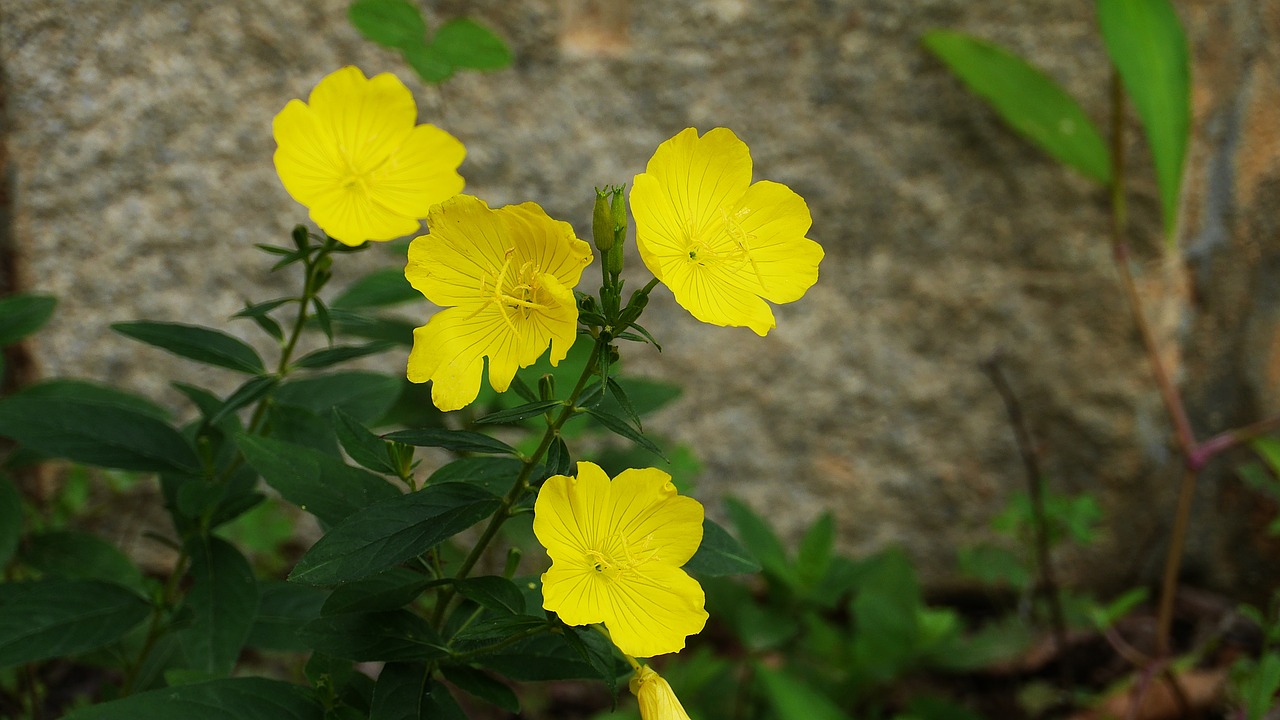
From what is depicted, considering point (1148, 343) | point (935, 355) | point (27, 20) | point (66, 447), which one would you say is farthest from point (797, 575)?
point (27, 20)

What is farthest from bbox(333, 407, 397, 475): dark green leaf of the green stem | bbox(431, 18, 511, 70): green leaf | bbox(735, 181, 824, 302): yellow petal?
bbox(431, 18, 511, 70): green leaf

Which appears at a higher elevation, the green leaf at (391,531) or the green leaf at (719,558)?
the green leaf at (391,531)

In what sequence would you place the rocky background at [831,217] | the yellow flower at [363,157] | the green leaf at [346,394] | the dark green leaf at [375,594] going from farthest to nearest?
the rocky background at [831,217]
the green leaf at [346,394]
the yellow flower at [363,157]
the dark green leaf at [375,594]

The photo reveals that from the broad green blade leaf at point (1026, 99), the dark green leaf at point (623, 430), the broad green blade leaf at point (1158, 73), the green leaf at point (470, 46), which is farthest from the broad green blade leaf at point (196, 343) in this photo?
the broad green blade leaf at point (1158, 73)

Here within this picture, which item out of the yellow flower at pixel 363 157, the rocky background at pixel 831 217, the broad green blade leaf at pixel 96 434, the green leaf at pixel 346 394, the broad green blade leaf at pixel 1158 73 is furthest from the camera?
the broad green blade leaf at pixel 1158 73

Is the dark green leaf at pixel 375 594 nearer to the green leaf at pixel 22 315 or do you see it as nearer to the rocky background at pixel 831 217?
the green leaf at pixel 22 315

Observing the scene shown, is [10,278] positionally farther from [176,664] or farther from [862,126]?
[862,126]
